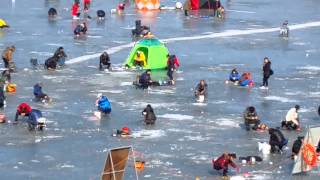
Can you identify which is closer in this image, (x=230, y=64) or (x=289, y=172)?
(x=289, y=172)

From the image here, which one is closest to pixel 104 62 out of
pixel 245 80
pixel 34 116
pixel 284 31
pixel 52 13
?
pixel 245 80

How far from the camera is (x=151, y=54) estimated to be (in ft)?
162

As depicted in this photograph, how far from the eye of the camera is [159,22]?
67000mm

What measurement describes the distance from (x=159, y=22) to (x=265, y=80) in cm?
2252

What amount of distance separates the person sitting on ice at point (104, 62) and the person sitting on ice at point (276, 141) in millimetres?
16113

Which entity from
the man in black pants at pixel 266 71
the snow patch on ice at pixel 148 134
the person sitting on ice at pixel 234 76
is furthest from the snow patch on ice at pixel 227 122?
the person sitting on ice at pixel 234 76

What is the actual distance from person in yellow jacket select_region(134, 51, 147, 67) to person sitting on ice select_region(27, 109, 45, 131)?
13448mm

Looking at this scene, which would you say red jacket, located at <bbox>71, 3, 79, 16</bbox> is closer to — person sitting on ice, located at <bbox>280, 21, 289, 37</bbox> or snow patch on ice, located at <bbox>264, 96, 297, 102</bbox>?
→ person sitting on ice, located at <bbox>280, 21, 289, 37</bbox>

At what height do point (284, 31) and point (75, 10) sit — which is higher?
point (75, 10)

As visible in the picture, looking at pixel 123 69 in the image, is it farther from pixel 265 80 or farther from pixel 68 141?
pixel 68 141

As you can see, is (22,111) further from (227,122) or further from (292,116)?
(292,116)

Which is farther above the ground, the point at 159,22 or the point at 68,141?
the point at 159,22

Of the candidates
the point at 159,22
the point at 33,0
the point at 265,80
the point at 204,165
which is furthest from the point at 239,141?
the point at 33,0

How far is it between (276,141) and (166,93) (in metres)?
11.0
